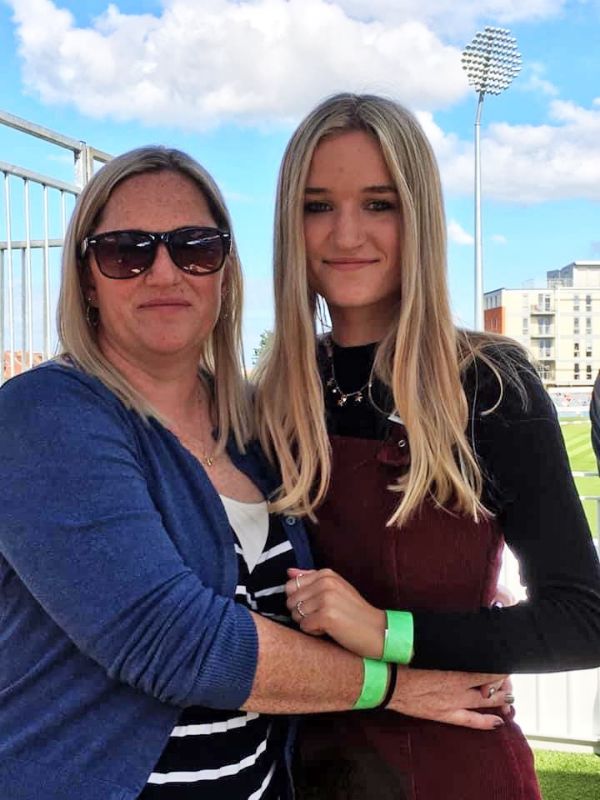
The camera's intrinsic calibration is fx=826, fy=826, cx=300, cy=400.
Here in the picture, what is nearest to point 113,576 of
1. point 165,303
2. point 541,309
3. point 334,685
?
point 334,685

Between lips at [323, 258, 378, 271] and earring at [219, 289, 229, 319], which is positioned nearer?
lips at [323, 258, 378, 271]

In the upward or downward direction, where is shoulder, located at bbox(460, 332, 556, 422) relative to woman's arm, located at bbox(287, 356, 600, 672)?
upward

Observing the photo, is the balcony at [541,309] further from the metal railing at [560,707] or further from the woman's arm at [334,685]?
the woman's arm at [334,685]

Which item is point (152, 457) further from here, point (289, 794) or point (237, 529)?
point (289, 794)

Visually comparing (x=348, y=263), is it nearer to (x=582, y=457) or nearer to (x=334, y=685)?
(x=334, y=685)

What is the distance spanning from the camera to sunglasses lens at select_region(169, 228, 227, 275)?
1.68m

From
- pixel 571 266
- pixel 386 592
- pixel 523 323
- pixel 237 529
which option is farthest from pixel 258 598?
pixel 571 266

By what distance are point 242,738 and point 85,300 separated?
3.03 feet

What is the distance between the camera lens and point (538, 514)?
154 cm

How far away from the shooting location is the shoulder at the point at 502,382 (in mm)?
1604

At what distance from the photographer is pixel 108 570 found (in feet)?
4.25

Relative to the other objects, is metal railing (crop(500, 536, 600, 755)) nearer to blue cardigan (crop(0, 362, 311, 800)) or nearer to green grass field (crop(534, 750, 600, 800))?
green grass field (crop(534, 750, 600, 800))

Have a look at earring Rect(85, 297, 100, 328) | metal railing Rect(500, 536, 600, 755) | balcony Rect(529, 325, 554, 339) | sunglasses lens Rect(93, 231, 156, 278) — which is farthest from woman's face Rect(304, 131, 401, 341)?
balcony Rect(529, 325, 554, 339)

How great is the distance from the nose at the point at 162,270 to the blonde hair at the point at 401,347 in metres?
0.32
